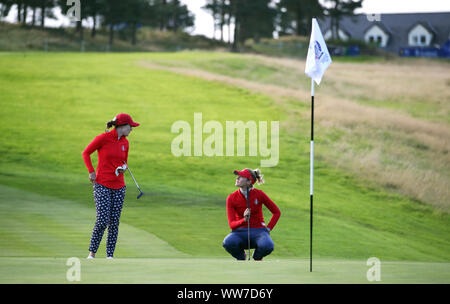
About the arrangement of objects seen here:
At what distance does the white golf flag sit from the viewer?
9.51 metres

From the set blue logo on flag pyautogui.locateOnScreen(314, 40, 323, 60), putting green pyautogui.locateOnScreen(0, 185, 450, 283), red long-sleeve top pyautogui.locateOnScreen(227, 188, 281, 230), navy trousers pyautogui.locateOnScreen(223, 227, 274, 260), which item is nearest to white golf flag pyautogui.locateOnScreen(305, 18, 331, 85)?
blue logo on flag pyautogui.locateOnScreen(314, 40, 323, 60)

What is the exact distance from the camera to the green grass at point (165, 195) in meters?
12.0

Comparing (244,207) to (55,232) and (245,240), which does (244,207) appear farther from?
(55,232)

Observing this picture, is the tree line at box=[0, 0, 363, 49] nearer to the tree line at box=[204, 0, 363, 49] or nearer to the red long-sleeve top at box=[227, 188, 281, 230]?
the tree line at box=[204, 0, 363, 49]

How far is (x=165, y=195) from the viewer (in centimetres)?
2131

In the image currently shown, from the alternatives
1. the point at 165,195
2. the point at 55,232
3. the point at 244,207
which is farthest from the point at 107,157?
the point at 165,195

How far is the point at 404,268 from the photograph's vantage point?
8.69 m

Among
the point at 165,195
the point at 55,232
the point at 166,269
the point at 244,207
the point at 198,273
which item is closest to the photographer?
the point at 198,273

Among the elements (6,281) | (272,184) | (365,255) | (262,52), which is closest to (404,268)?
(6,281)

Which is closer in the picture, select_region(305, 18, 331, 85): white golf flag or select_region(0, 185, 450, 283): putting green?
select_region(0, 185, 450, 283): putting green

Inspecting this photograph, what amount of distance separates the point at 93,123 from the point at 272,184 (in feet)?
36.6

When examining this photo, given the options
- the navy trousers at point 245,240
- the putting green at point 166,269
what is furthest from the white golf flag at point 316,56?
the putting green at point 166,269

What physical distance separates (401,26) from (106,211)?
9549 centimetres

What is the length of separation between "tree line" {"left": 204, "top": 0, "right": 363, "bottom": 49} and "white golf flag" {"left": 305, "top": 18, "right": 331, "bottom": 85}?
69.6 m
